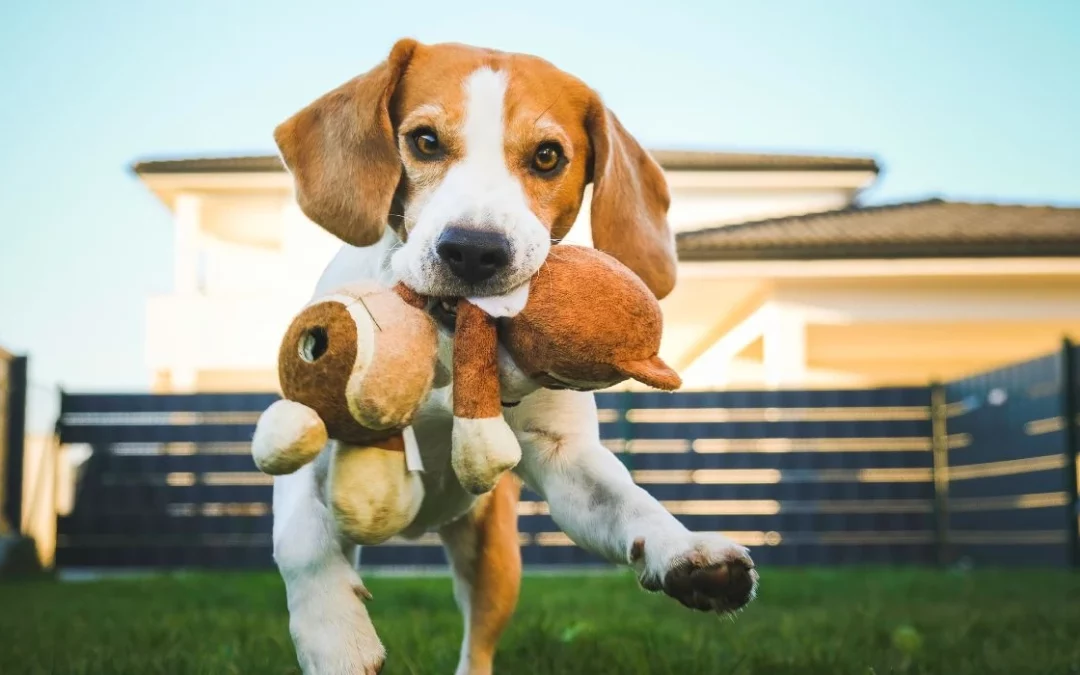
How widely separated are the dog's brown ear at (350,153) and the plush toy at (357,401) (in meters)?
0.53

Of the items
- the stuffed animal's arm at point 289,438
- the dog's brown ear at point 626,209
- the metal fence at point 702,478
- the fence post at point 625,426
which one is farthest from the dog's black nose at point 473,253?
the fence post at point 625,426

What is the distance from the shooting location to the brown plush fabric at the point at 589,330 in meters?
2.12

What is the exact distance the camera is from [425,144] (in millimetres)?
2730

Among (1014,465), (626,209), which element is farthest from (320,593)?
(1014,465)

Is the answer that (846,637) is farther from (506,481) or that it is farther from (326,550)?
(326,550)

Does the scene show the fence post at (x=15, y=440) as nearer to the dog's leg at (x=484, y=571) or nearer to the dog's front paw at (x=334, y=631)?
the dog's leg at (x=484, y=571)

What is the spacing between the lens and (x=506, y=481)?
3428 millimetres

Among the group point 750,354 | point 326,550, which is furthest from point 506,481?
point 750,354

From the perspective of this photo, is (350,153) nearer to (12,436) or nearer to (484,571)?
(484,571)

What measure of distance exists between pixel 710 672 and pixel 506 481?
797 mm

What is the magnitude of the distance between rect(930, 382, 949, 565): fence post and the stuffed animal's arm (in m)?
9.39

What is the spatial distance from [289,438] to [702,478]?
888cm

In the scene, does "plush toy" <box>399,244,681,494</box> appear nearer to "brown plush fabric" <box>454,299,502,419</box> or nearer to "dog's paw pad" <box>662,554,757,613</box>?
"brown plush fabric" <box>454,299,502,419</box>

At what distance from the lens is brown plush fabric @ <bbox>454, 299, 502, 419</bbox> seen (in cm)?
215
